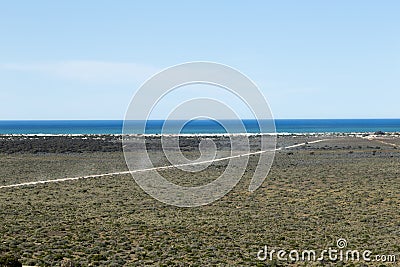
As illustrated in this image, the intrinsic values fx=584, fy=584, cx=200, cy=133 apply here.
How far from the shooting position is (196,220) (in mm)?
25141

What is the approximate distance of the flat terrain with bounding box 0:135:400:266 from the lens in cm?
1875

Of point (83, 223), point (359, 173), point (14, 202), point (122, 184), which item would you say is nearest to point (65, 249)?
point (83, 223)

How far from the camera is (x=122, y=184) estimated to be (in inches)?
1505

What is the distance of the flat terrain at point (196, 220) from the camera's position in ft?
61.5

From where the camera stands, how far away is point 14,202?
29609mm

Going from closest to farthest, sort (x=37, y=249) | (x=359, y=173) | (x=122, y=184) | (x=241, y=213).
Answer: (x=37, y=249) → (x=241, y=213) → (x=122, y=184) → (x=359, y=173)

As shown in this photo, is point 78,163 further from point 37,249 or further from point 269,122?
point 269,122

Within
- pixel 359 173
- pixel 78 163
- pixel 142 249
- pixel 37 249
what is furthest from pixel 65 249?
pixel 78 163

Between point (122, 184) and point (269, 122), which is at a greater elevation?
point (269, 122)

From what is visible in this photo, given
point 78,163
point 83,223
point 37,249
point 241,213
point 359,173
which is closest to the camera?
point 37,249

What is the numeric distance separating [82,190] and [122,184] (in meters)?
3.96

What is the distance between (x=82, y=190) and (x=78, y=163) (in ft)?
67.0

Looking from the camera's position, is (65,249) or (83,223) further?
(83,223)

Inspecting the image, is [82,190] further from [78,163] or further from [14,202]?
[78,163]
